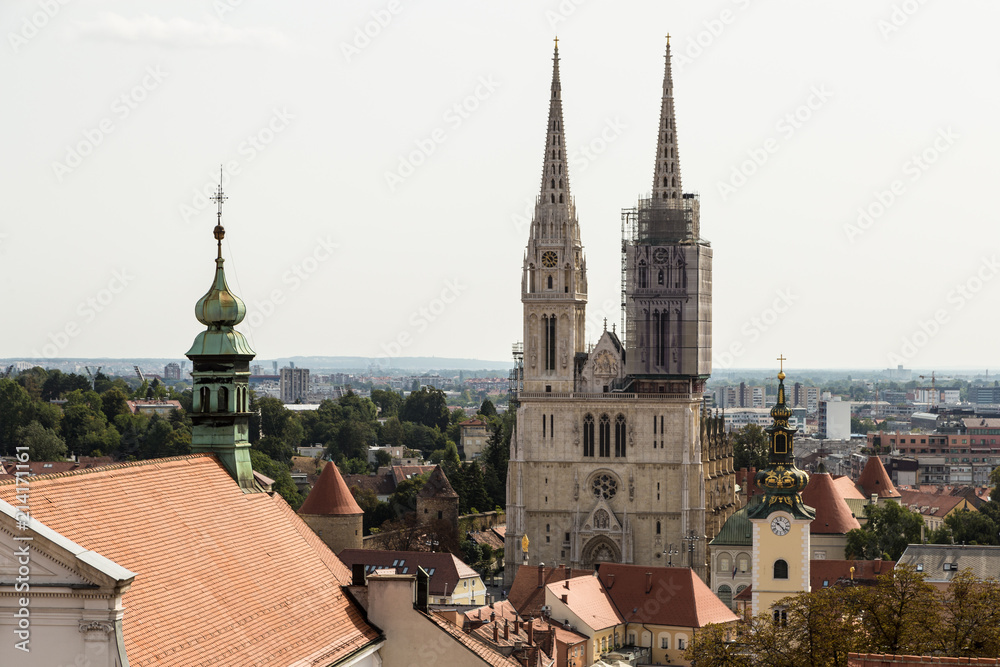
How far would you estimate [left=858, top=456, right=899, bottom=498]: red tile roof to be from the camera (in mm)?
115562

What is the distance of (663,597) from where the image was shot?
7169cm

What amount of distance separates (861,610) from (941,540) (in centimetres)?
5024

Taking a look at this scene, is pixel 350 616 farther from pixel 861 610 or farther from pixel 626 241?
pixel 626 241

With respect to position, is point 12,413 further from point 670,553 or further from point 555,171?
point 670,553

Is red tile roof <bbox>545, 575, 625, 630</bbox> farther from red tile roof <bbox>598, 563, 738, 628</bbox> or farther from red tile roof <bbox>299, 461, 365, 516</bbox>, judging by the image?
red tile roof <bbox>299, 461, 365, 516</bbox>

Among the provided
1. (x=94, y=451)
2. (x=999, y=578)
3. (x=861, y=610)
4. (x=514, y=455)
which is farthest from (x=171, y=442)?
(x=861, y=610)

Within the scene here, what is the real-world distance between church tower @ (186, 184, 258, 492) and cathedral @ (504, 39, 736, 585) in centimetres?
6004

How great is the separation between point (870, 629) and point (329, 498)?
161 feet

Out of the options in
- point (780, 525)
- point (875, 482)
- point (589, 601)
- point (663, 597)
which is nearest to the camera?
point (780, 525)

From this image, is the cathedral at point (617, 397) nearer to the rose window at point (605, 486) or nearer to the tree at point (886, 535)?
the rose window at point (605, 486)

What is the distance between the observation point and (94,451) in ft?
454

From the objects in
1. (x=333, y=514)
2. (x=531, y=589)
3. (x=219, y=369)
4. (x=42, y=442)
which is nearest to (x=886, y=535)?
(x=531, y=589)

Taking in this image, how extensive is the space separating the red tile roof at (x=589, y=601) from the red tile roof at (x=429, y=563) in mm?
7473

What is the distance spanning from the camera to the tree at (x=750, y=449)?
136m
